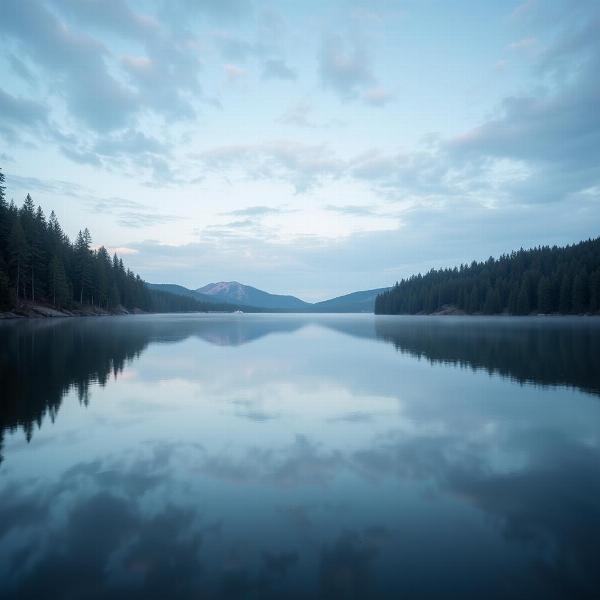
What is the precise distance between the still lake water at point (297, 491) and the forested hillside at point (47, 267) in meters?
67.1

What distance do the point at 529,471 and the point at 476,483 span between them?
75.6 inches

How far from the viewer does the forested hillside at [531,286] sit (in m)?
132

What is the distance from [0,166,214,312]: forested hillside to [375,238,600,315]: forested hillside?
137m

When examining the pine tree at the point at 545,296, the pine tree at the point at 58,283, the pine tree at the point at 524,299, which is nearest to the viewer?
the pine tree at the point at 58,283

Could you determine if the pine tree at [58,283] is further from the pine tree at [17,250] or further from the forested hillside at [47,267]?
the pine tree at [17,250]

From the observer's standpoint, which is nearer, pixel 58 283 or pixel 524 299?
pixel 58 283

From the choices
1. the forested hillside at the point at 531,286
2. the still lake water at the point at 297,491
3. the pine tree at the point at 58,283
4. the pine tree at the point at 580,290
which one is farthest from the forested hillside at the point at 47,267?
the pine tree at the point at 580,290

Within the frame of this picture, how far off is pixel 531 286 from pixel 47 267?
152368 mm

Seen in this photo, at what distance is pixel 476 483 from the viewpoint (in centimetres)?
1023

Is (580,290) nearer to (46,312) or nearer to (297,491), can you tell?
(297,491)

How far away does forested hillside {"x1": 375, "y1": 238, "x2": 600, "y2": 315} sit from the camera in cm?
13250

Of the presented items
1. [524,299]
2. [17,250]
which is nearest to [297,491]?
[17,250]

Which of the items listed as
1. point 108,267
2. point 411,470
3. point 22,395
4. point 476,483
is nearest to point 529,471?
point 476,483

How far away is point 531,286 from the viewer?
148875 millimetres
